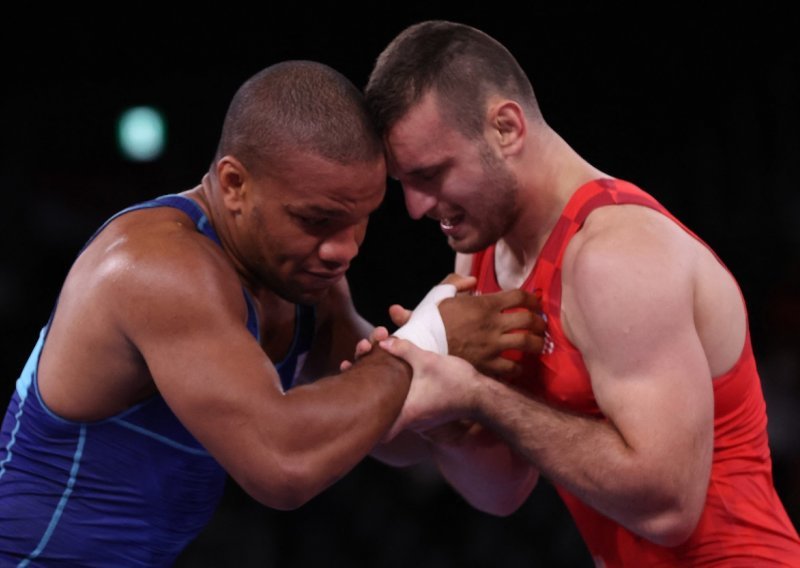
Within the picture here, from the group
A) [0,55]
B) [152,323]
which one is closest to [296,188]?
[152,323]

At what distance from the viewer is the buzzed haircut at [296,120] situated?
228 centimetres

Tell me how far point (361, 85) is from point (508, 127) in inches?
134

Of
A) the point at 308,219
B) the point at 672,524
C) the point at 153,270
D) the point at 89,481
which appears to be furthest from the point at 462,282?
the point at 89,481

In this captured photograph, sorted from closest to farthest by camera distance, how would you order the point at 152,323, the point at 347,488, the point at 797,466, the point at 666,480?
the point at 152,323 < the point at 666,480 < the point at 797,466 < the point at 347,488

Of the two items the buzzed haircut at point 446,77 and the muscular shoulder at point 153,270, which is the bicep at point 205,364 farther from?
the buzzed haircut at point 446,77

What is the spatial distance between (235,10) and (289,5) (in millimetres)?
276

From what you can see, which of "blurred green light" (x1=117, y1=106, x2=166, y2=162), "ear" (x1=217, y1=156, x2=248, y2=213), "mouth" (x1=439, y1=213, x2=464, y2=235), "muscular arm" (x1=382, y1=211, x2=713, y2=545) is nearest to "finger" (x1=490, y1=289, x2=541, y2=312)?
"muscular arm" (x1=382, y1=211, x2=713, y2=545)

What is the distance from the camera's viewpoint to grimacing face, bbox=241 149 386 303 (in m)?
2.28

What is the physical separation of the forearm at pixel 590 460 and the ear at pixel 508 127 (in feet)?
1.76

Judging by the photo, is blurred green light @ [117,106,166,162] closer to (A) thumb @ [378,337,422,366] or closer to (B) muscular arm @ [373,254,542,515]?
(B) muscular arm @ [373,254,542,515]

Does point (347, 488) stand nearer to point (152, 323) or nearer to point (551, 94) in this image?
point (551, 94)

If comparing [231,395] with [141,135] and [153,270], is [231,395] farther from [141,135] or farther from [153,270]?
[141,135]

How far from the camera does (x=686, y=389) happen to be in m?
2.20

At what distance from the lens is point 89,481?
7.46 feet
